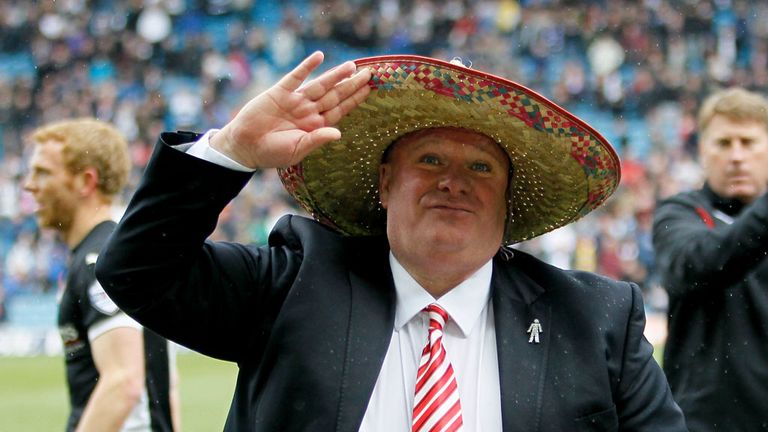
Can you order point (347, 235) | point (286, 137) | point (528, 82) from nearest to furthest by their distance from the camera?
point (286, 137)
point (347, 235)
point (528, 82)

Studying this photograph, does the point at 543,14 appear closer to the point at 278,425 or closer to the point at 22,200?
the point at 22,200

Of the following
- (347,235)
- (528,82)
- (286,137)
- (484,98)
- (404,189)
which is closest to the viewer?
(286,137)

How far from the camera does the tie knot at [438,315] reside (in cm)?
295

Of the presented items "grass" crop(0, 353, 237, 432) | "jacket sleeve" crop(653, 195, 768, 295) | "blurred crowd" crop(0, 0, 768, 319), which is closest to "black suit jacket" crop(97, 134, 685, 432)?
"jacket sleeve" crop(653, 195, 768, 295)

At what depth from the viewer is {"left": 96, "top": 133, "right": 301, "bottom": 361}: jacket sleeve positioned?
2.62 metres

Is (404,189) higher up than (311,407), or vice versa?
(404,189)

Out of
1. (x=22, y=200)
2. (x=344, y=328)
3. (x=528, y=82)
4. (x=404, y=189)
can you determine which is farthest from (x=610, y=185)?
(x=528, y=82)

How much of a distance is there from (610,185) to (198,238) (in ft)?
3.85

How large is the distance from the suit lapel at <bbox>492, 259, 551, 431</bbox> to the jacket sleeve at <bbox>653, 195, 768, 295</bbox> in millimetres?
1041

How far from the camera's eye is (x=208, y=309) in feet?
9.12

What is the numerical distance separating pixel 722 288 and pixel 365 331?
5.52 feet

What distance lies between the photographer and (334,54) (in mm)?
23516

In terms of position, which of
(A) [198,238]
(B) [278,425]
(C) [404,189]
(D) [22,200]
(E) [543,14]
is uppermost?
(E) [543,14]

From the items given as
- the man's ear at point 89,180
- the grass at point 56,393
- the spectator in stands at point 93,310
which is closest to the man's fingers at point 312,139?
the spectator in stands at point 93,310
